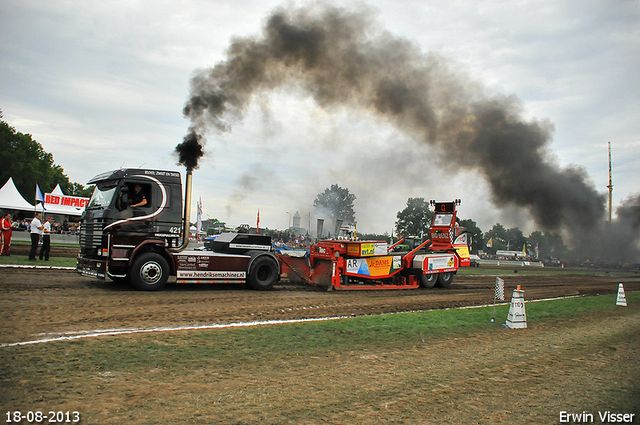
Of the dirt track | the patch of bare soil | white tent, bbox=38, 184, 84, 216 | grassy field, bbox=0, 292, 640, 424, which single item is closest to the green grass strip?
grassy field, bbox=0, 292, 640, 424

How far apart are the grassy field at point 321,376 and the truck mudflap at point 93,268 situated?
476 cm

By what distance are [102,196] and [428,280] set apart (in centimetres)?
1178

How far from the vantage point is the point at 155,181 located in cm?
1080

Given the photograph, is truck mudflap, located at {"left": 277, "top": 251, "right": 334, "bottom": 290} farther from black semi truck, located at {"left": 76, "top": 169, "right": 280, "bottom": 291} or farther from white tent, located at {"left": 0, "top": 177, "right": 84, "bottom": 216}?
white tent, located at {"left": 0, "top": 177, "right": 84, "bottom": 216}

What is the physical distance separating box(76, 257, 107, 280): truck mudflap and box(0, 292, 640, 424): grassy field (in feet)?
15.6

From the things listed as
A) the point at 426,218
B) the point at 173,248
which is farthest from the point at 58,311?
the point at 426,218

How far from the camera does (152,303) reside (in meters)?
8.88

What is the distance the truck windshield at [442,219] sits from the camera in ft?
57.0

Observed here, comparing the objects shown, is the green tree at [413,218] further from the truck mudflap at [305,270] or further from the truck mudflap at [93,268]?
the truck mudflap at [93,268]

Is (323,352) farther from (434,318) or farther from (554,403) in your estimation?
(434,318)

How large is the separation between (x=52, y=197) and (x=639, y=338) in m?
39.2

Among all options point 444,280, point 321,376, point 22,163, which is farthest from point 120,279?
point 22,163

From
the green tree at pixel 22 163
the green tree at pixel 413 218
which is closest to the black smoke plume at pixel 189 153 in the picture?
the green tree at pixel 22 163

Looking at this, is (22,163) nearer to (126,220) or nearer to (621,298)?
(126,220)
